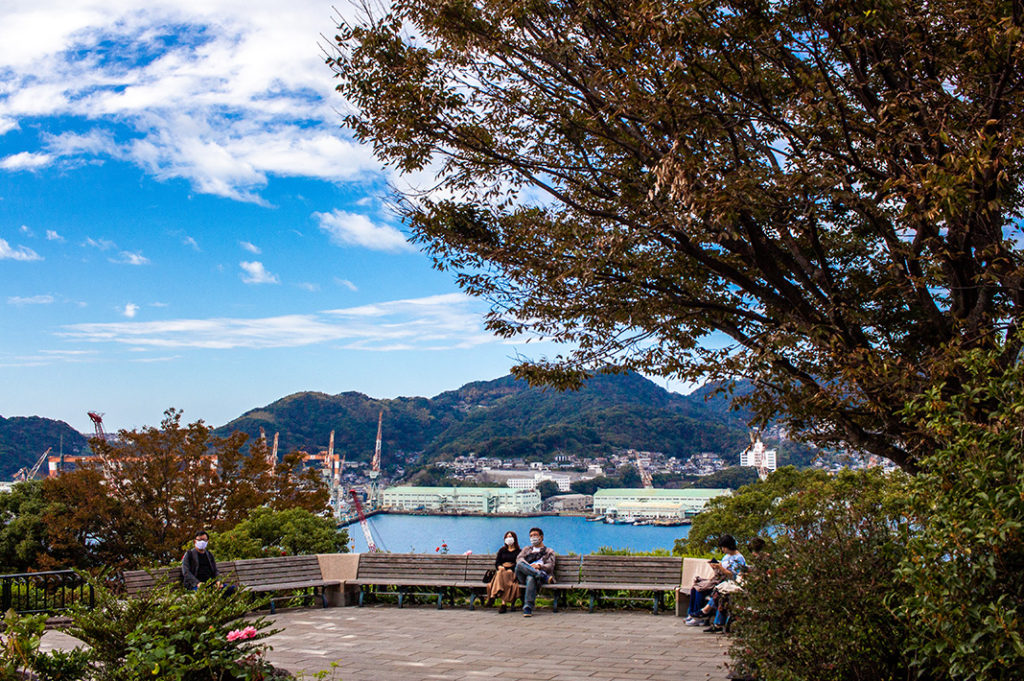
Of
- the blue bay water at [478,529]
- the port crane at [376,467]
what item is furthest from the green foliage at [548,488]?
the port crane at [376,467]

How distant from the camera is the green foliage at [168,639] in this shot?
482 cm

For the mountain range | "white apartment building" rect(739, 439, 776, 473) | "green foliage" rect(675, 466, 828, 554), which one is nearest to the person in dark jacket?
"green foliage" rect(675, 466, 828, 554)

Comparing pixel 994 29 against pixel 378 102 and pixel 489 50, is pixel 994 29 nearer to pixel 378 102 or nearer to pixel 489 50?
pixel 489 50

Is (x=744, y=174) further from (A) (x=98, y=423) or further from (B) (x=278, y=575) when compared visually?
(A) (x=98, y=423)

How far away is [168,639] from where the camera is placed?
16.3 ft

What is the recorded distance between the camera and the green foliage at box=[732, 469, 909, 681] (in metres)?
5.10

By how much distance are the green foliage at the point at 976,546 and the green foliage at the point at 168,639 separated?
3962mm

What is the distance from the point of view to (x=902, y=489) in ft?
16.0

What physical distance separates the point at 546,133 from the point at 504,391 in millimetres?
60214

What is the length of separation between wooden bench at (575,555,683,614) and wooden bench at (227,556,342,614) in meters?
3.44

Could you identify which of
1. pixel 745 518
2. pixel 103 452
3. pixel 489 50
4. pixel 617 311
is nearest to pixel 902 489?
pixel 617 311

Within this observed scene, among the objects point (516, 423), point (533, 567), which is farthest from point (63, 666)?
point (516, 423)

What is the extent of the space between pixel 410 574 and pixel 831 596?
7.02 meters

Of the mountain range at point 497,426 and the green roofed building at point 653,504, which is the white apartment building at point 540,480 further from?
the green roofed building at point 653,504
